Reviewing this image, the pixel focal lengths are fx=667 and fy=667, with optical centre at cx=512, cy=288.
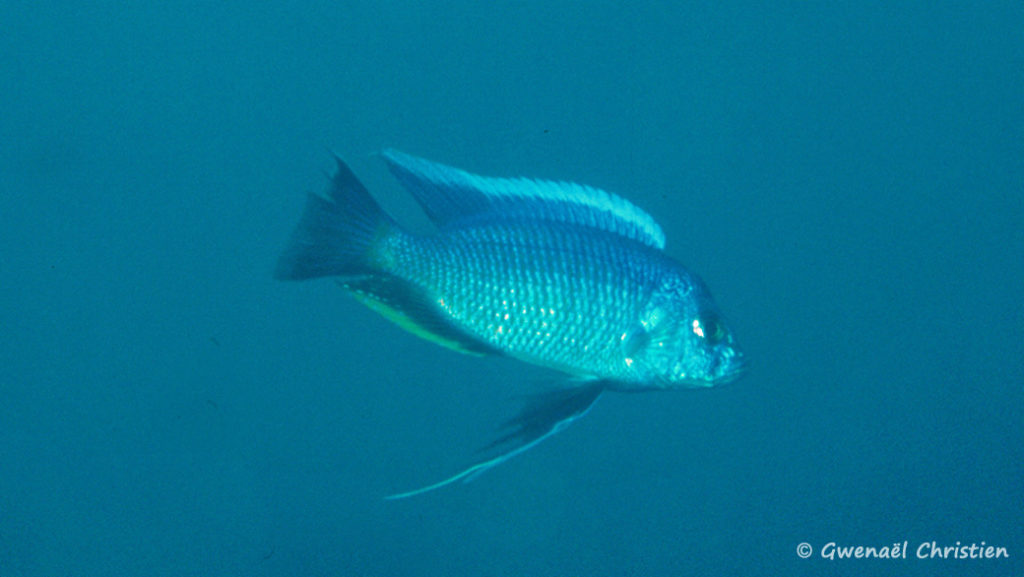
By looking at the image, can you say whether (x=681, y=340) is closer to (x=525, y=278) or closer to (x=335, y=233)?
(x=525, y=278)

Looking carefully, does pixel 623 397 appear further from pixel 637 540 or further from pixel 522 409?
pixel 522 409

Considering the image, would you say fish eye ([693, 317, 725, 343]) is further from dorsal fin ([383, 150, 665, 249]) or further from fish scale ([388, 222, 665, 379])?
dorsal fin ([383, 150, 665, 249])

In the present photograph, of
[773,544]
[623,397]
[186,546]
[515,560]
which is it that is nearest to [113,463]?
[186,546]

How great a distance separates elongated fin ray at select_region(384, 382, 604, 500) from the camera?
2025 millimetres

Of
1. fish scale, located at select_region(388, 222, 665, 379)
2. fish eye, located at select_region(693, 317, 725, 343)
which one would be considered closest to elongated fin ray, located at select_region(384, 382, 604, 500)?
fish scale, located at select_region(388, 222, 665, 379)

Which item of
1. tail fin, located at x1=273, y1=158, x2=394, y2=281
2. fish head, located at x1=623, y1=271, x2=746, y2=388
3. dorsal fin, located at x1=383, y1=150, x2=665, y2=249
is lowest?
fish head, located at x1=623, y1=271, x2=746, y2=388

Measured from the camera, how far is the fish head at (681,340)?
2314 millimetres

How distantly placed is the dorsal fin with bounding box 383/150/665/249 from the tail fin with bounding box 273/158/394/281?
0.18m

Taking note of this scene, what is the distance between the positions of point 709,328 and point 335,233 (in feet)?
4.40

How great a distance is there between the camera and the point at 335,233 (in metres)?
2.24

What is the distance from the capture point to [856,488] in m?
5.52

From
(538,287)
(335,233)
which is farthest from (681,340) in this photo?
(335,233)

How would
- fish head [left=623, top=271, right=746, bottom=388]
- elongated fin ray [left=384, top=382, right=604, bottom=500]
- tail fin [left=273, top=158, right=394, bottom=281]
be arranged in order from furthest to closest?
1. fish head [left=623, top=271, right=746, bottom=388]
2. tail fin [left=273, top=158, right=394, bottom=281]
3. elongated fin ray [left=384, top=382, right=604, bottom=500]

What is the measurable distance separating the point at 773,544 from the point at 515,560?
79.8 inches
